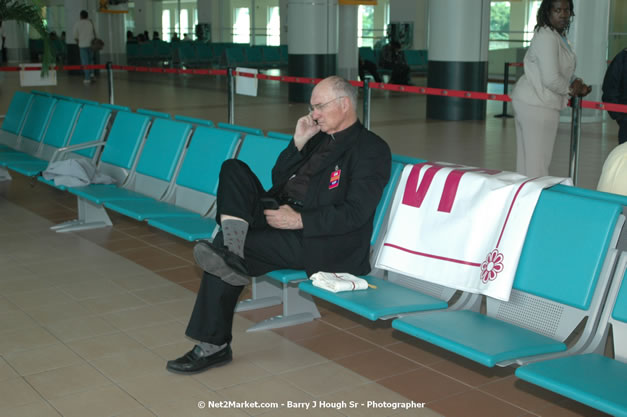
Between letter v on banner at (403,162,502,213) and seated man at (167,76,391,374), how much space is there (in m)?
0.12

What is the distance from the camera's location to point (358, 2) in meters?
16.8

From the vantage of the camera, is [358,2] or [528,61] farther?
[358,2]

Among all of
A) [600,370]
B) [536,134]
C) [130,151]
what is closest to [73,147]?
[130,151]

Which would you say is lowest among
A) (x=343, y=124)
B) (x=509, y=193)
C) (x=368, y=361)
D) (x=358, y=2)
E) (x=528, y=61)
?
(x=368, y=361)

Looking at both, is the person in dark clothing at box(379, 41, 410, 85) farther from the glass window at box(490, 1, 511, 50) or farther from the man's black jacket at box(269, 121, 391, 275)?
the man's black jacket at box(269, 121, 391, 275)

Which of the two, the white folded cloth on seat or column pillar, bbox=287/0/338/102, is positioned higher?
column pillar, bbox=287/0/338/102

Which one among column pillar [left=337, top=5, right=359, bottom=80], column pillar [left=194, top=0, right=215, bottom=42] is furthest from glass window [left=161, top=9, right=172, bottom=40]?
column pillar [left=337, top=5, right=359, bottom=80]

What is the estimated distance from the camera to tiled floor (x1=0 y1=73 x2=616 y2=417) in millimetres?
3057

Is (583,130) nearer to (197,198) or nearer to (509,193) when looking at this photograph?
(197,198)

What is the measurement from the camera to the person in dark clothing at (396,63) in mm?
18156

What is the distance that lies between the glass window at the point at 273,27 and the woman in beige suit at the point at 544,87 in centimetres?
2551

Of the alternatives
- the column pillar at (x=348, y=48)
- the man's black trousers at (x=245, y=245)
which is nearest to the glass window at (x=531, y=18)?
the column pillar at (x=348, y=48)

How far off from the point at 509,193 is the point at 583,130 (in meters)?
8.73

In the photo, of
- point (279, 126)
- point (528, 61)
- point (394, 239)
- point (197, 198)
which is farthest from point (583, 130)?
point (394, 239)
